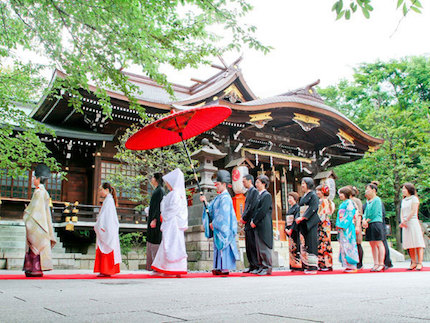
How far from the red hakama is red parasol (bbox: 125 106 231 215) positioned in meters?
1.83

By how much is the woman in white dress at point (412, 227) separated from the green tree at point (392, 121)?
936 cm

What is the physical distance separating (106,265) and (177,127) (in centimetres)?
261

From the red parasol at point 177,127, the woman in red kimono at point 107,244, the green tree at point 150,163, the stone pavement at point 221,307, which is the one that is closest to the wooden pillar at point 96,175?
the green tree at point 150,163

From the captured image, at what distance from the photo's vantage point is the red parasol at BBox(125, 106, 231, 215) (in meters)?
6.71

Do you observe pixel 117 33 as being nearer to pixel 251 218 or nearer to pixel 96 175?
pixel 251 218

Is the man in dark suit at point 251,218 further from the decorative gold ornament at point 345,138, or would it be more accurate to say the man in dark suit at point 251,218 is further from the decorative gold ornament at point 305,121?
the decorative gold ornament at point 345,138

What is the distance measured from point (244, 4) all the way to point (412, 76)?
74.5ft

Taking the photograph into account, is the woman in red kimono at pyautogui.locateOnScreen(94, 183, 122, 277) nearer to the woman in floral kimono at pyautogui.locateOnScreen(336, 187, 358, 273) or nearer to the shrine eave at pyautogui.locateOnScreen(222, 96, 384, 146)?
the woman in floral kimono at pyautogui.locateOnScreen(336, 187, 358, 273)

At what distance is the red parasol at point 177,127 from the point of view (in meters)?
6.71

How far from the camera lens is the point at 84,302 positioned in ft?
9.07

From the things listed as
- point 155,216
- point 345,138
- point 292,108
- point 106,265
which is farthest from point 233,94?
point 106,265

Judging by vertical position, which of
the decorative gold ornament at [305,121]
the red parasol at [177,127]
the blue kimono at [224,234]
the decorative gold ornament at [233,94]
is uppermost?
the decorative gold ornament at [233,94]

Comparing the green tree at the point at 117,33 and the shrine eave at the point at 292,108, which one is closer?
the green tree at the point at 117,33

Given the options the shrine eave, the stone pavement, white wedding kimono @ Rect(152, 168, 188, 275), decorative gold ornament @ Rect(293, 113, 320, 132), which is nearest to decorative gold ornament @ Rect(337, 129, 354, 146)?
the shrine eave
